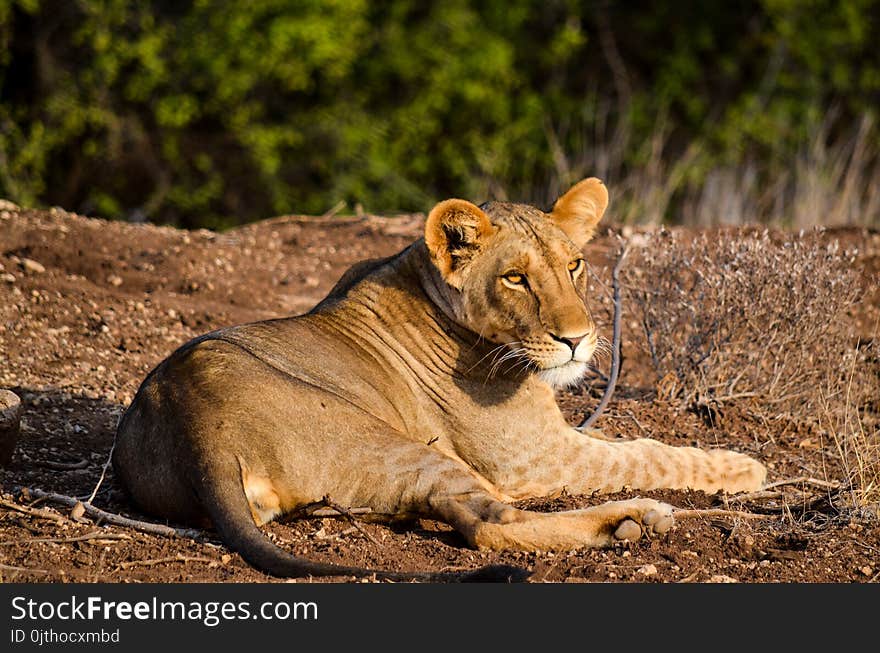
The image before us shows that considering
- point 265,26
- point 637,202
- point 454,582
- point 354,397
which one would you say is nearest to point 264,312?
point 354,397

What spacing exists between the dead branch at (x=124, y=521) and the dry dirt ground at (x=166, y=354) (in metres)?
0.03

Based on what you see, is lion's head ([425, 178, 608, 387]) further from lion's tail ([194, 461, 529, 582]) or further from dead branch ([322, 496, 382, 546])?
lion's tail ([194, 461, 529, 582])

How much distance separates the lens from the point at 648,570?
4.32 metres

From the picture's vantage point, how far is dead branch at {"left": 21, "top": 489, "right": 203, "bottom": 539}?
4.54 m

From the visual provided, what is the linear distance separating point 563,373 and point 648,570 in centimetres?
97

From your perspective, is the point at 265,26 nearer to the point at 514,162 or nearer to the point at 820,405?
the point at 514,162

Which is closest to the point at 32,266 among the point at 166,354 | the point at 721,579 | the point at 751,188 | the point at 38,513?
the point at 166,354

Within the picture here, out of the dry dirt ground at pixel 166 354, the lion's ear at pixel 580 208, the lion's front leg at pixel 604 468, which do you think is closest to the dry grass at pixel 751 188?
the dry dirt ground at pixel 166 354

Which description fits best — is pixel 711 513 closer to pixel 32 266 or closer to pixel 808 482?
pixel 808 482

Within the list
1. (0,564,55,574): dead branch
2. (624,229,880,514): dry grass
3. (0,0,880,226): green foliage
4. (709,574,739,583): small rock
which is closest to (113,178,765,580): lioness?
(709,574,739,583): small rock

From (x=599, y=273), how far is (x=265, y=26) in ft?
32.6

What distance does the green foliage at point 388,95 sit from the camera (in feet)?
54.6

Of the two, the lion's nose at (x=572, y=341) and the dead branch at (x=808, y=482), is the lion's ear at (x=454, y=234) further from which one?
the dead branch at (x=808, y=482)

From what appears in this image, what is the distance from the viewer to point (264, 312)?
7.98 meters
